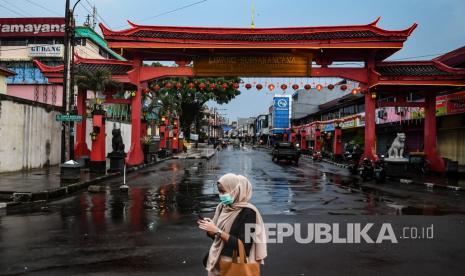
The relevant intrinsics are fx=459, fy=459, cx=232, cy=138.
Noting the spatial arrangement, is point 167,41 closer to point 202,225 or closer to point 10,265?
point 10,265

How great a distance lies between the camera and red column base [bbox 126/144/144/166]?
28.8 meters

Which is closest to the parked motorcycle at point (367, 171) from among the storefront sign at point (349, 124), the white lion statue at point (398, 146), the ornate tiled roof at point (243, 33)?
the white lion statue at point (398, 146)

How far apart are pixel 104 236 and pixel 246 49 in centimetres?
2080

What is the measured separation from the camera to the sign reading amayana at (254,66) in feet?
92.0

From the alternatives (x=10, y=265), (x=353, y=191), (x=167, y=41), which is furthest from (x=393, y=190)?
(x=167, y=41)

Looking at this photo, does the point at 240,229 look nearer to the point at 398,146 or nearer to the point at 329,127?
the point at 398,146

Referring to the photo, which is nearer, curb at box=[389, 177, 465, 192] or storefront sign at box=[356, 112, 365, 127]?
curb at box=[389, 177, 465, 192]

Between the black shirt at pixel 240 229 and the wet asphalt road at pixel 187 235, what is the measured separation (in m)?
2.58

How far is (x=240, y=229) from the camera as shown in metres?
3.83

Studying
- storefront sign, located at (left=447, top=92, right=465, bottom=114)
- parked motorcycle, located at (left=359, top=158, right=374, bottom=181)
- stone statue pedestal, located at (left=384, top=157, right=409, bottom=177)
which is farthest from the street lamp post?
storefront sign, located at (left=447, top=92, right=465, bottom=114)

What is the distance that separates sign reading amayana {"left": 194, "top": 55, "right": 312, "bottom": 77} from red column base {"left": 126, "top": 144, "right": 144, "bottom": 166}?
20.2 feet

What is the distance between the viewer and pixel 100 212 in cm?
1158

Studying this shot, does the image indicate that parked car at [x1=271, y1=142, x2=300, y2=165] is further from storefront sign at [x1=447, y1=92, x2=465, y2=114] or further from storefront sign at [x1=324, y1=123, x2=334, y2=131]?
storefront sign at [x1=324, y1=123, x2=334, y2=131]

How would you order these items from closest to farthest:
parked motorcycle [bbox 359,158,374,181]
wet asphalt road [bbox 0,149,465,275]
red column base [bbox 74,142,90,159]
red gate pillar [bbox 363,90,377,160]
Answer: wet asphalt road [bbox 0,149,465,275] → parked motorcycle [bbox 359,158,374,181] → red gate pillar [bbox 363,90,377,160] → red column base [bbox 74,142,90,159]
